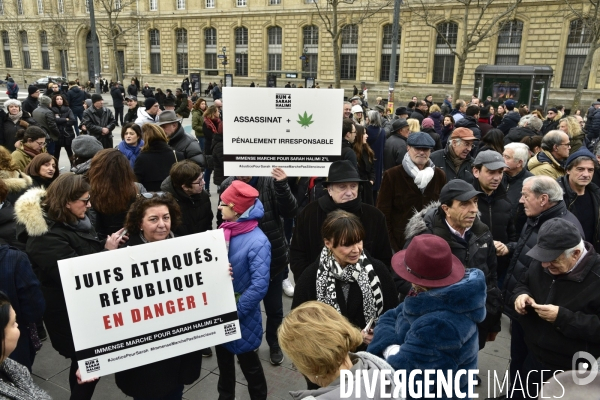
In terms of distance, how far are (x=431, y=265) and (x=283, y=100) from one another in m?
2.21

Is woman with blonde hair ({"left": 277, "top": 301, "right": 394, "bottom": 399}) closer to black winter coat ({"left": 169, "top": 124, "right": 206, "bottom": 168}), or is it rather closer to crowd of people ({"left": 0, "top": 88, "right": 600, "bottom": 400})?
crowd of people ({"left": 0, "top": 88, "right": 600, "bottom": 400})

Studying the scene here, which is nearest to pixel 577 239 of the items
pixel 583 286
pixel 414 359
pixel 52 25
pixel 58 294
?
pixel 583 286

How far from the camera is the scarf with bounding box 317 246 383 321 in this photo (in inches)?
112

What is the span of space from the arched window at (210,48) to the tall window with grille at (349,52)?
11803 mm

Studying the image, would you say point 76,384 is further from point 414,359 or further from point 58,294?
point 414,359

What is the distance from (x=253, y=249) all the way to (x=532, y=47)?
30.4 m

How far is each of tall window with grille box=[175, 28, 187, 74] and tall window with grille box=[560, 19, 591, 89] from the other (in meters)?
30.0

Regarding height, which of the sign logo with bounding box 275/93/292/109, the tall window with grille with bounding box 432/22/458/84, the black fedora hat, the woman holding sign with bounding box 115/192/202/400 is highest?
the tall window with grille with bounding box 432/22/458/84

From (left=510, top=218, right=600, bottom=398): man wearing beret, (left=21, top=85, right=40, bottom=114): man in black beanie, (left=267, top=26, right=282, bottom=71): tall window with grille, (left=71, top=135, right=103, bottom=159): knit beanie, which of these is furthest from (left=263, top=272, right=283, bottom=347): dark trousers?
(left=267, top=26, right=282, bottom=71): tall window with grille

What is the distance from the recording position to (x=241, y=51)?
39562mm

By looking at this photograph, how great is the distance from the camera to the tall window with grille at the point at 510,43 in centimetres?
2883

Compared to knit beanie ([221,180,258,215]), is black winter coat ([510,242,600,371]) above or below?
below

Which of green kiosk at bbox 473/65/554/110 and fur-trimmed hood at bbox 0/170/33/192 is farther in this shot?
green kiosk at bbox 473/65/554/110

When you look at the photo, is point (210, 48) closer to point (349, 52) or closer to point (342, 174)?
point (349, 52)
